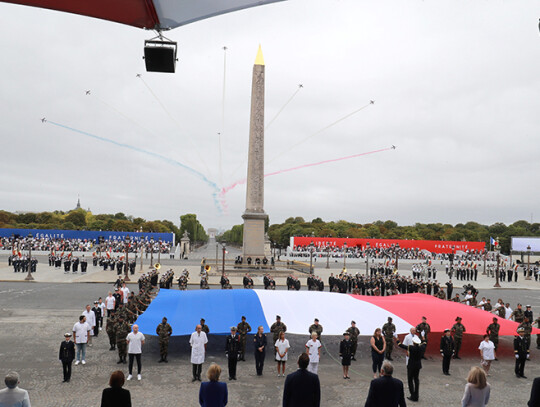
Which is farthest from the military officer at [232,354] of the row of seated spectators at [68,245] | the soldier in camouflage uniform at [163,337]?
the row of seated spectators at [68,245]

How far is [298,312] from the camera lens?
15195mm

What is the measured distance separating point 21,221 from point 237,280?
122 m

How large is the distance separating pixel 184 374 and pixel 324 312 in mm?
5727

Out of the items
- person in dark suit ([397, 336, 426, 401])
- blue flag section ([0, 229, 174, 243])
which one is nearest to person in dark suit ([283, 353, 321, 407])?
person in dark suit ([397, 336, 426, 401])

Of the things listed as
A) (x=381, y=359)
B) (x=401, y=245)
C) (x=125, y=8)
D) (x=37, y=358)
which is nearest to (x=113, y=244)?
(x=401, y=245)

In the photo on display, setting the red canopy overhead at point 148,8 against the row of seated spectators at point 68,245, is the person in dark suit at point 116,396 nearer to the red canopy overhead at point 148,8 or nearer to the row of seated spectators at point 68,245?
the red canopy overhead at point 148,8

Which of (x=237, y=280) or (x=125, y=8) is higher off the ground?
(x=125, y=8)

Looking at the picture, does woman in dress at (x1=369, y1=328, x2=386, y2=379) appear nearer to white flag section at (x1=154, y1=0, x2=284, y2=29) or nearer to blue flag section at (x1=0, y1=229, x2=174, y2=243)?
white flag section at (x1=154, y1=0, x2=284, y2=29)

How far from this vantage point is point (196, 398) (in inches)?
380

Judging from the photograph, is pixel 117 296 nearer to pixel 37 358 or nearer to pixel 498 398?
pixel 37 358

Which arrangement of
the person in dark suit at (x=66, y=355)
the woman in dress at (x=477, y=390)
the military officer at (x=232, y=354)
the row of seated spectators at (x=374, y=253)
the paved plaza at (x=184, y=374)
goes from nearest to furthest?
1. the woman in dress at (x=477, y=390)
2. the paved plaza at (x=184, y=374)
3. the person in dark suit at (x=66, y=355)
4. the military officer at (x=232, y=354)
5. the row of seated spectators at (x=374, y=253)

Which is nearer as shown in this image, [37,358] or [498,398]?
[498,398]

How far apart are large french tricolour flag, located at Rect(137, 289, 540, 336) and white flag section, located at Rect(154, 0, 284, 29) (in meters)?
10.5

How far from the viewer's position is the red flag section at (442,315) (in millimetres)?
14734
